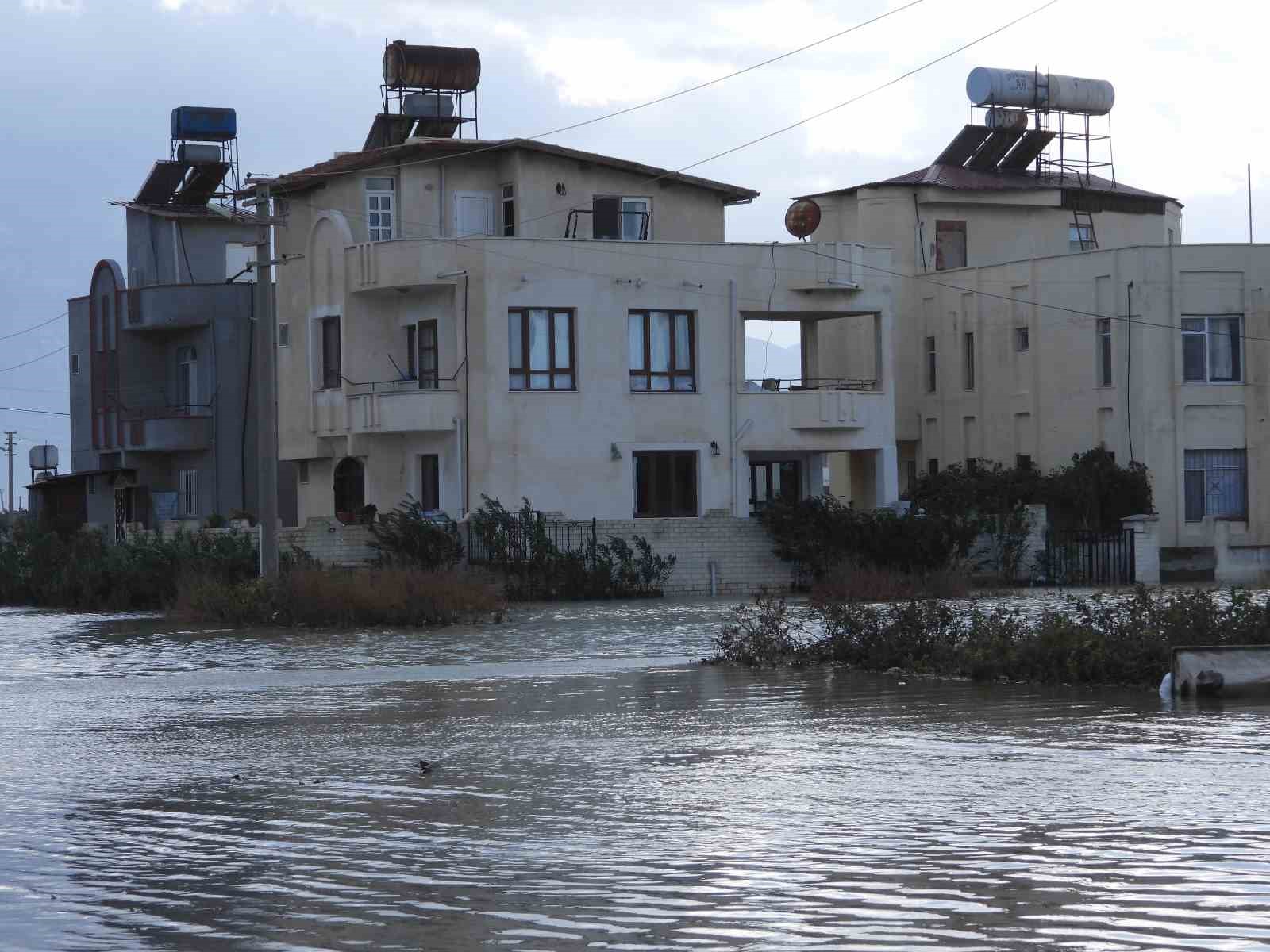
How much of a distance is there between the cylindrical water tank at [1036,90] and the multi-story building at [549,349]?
1356cm

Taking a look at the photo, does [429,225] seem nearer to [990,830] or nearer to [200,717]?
[200,717]

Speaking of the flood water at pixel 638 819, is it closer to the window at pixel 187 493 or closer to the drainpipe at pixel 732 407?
the drainpipe at pixel 732 407

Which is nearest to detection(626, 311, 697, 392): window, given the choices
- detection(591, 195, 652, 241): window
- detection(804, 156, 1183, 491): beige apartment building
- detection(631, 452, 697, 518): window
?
detection(631, 452, 697, 518): window

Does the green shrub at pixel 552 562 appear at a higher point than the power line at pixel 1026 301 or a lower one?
lower

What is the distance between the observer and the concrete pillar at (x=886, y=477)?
47219mm

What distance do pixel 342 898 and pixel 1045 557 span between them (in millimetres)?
35798

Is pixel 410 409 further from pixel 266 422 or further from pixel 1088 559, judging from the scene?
pixel 1088 559

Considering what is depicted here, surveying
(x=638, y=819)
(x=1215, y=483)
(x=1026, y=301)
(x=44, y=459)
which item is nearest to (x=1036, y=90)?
(x=1026, y=301)

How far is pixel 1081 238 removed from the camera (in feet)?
195

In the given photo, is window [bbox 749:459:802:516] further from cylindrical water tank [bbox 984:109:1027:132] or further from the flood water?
the flood water

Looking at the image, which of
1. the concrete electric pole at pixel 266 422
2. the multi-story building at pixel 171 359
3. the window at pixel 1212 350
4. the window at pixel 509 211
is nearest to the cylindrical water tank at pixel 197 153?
the multi-story building at pixel 171 359

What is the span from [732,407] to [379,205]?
35.6 feet

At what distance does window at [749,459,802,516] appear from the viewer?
48219 millimetres

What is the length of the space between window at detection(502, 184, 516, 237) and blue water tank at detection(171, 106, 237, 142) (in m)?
16.6
